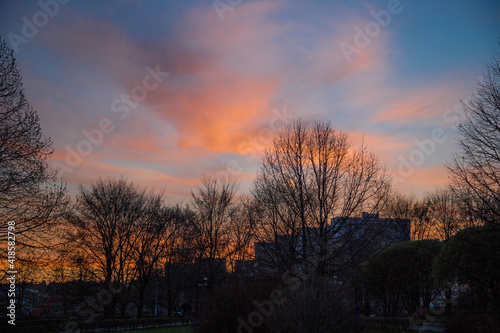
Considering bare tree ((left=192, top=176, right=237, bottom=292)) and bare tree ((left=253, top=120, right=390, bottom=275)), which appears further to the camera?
bare tree ((left=192, top=176, right=237, bottom=292))

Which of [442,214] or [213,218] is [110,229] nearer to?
[213,218]

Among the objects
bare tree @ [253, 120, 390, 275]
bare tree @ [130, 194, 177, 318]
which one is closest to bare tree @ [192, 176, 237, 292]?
bare tree @ [130, 194, 177, 318]

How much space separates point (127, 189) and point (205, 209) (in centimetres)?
863

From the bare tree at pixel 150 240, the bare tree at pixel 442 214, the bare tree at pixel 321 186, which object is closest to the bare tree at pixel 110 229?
the bare tree at pixel 150 240

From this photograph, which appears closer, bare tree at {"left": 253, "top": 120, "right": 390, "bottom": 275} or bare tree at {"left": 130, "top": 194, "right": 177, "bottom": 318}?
bare tree at {"left": 253, "top": 120, "right": 390, "bottom": 275}

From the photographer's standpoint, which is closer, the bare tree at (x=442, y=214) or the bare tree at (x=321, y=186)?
the bare tree at (x=321, y=186)

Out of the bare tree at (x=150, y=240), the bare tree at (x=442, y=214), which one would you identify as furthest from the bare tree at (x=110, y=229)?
the bare tree at (x=442, y=214)

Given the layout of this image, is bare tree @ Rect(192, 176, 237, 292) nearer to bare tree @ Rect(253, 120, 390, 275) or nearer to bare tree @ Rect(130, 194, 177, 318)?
bare tree @ Rect(130, 194, 177, 318)

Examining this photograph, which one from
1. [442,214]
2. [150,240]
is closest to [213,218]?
[150,240]

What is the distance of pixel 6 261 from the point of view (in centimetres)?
1448

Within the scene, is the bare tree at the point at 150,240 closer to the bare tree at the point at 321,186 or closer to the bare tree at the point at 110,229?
the bare tree at the point at 110,229

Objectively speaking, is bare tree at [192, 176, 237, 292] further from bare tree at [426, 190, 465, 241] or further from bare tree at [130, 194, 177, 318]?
bare tree at [426, 190, 465, 241]

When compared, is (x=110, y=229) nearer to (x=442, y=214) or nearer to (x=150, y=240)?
(x=150, y=240)

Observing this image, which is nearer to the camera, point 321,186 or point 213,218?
point 321,186
